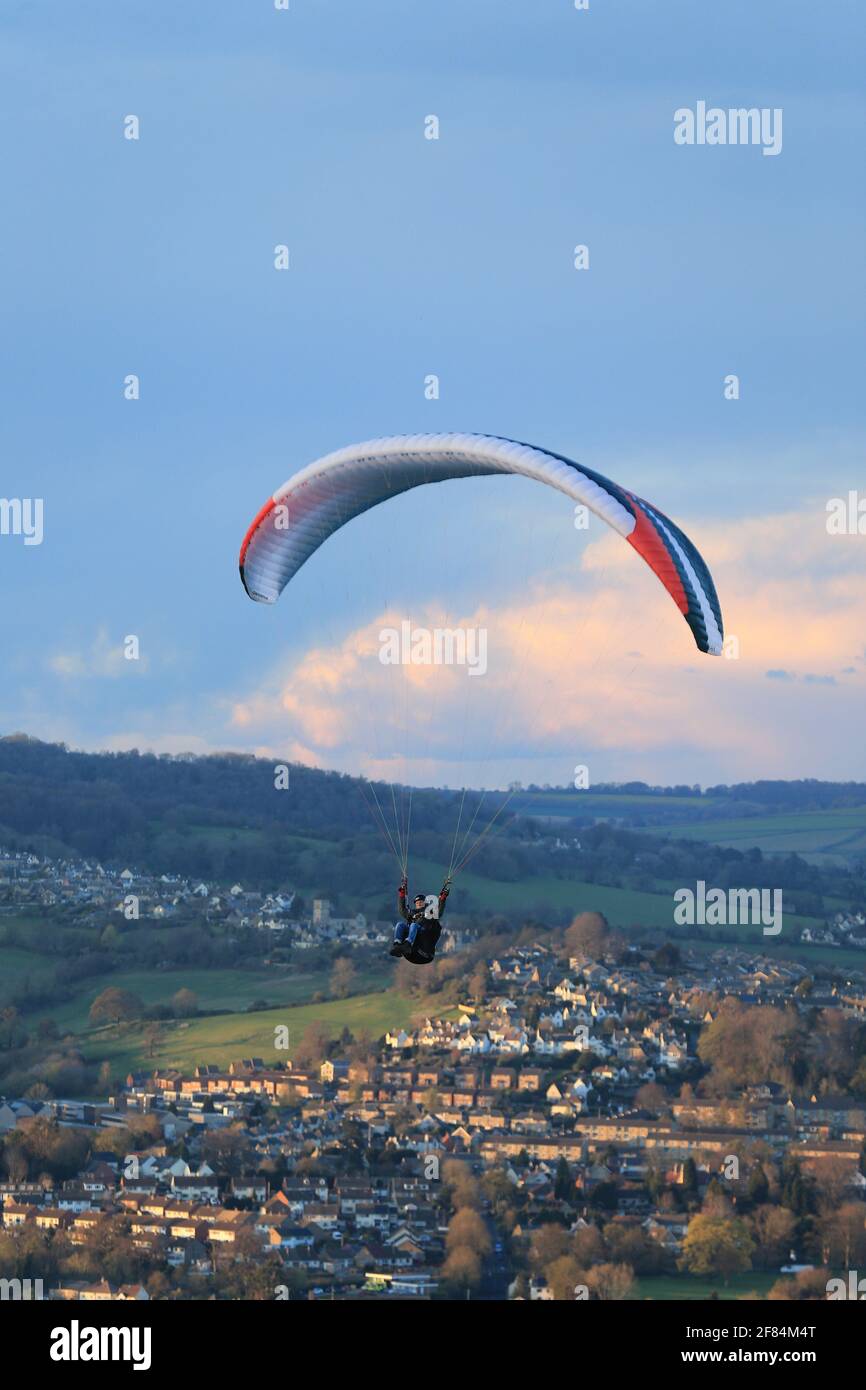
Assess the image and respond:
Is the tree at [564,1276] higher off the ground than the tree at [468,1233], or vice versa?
the tree at [468,1233]

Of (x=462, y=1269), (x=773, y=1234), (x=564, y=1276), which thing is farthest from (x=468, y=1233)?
(x=773, y=1234)

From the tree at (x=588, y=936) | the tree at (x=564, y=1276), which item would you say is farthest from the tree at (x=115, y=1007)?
the tree at (x=564, y=1276)

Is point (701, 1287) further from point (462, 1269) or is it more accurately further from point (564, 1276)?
point (462, 1269)

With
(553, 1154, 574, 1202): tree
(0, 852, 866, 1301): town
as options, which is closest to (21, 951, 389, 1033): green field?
(0, 852, 866, 1301): town

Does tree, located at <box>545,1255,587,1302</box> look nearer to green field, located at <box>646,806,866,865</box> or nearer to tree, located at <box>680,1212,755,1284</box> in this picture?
tree, located at <box>680,1212,755,1284</box>

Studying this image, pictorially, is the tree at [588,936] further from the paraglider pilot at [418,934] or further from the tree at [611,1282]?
the paraglider pilot at [418,934]
